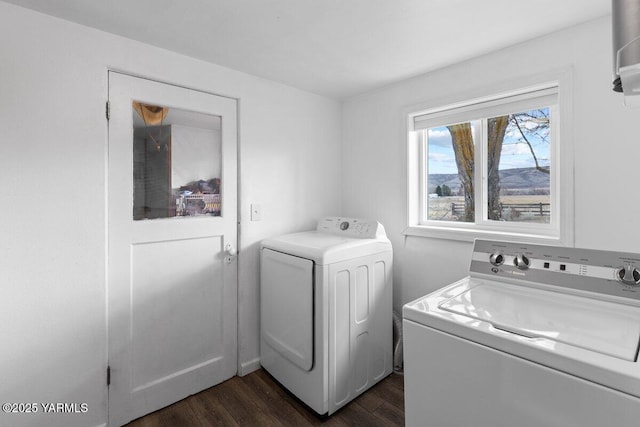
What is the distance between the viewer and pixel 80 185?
156cm

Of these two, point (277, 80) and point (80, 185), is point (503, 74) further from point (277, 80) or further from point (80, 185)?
point (80, 185)

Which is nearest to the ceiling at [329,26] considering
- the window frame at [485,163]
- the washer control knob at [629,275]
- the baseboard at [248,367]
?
the window frame at [485,163]

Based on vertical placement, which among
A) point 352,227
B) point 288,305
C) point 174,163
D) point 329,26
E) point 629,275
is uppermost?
point 329,26

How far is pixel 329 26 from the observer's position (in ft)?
5.17

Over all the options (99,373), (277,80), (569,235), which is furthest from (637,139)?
(99,373)

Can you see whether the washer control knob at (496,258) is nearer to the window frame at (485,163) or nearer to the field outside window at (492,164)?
the window frame at (485,163)

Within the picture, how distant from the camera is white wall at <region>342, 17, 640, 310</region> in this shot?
58.5 inches

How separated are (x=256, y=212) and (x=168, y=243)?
0.62 m

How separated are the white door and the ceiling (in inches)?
11.7

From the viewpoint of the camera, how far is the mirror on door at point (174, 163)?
1772 mm

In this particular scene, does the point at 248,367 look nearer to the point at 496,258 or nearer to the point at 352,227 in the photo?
the point at 352,227

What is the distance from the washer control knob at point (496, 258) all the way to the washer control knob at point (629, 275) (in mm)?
403

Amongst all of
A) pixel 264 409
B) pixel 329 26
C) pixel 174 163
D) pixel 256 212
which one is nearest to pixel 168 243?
pixel 174 163

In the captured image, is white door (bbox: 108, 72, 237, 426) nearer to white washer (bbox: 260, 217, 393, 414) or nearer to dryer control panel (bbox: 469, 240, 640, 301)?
white washer (bbox: 260, 217, 393, 414)
